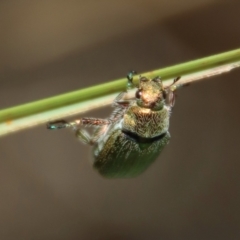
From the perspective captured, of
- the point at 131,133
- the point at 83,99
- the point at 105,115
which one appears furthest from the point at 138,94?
the point at 105,115

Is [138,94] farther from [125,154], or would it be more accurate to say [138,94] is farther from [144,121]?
[125,154]

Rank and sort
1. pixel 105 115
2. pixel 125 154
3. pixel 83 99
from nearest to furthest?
pixel 83 99 < pixel 125 154 < pixel 105 115

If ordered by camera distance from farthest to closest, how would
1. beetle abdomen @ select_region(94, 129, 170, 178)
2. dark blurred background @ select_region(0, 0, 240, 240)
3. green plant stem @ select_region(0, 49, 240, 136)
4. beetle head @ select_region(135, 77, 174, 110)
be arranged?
1. dark blurred background @ select_region(0, 0, 240, 240)
2. beetle abdomen @ select_region(94, 129, 170, 178)
3. beetle head @ select_region(135, 77, 174, 110)
4. green plant stem @ select_region(0, 49, 240, 136)

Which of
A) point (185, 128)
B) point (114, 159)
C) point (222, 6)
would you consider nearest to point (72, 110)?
point (114, 159)

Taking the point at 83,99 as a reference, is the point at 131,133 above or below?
above

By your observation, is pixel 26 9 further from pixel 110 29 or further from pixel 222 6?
pixel 222 6

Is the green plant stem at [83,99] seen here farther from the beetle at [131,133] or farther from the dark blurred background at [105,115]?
the dark blurred background at [105,115]

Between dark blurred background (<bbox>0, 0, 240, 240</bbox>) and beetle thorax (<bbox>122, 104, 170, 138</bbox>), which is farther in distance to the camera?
dark blurred background (<bbox>0, 0, 240, 240</bbox>)

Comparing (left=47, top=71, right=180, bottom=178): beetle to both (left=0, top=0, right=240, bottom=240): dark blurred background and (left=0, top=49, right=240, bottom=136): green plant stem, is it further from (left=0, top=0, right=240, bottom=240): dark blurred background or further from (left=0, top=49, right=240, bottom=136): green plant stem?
(left=0, top=0, right=240, bottom=240): dark blurred background

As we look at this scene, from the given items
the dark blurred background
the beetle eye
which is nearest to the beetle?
the beetle eye
